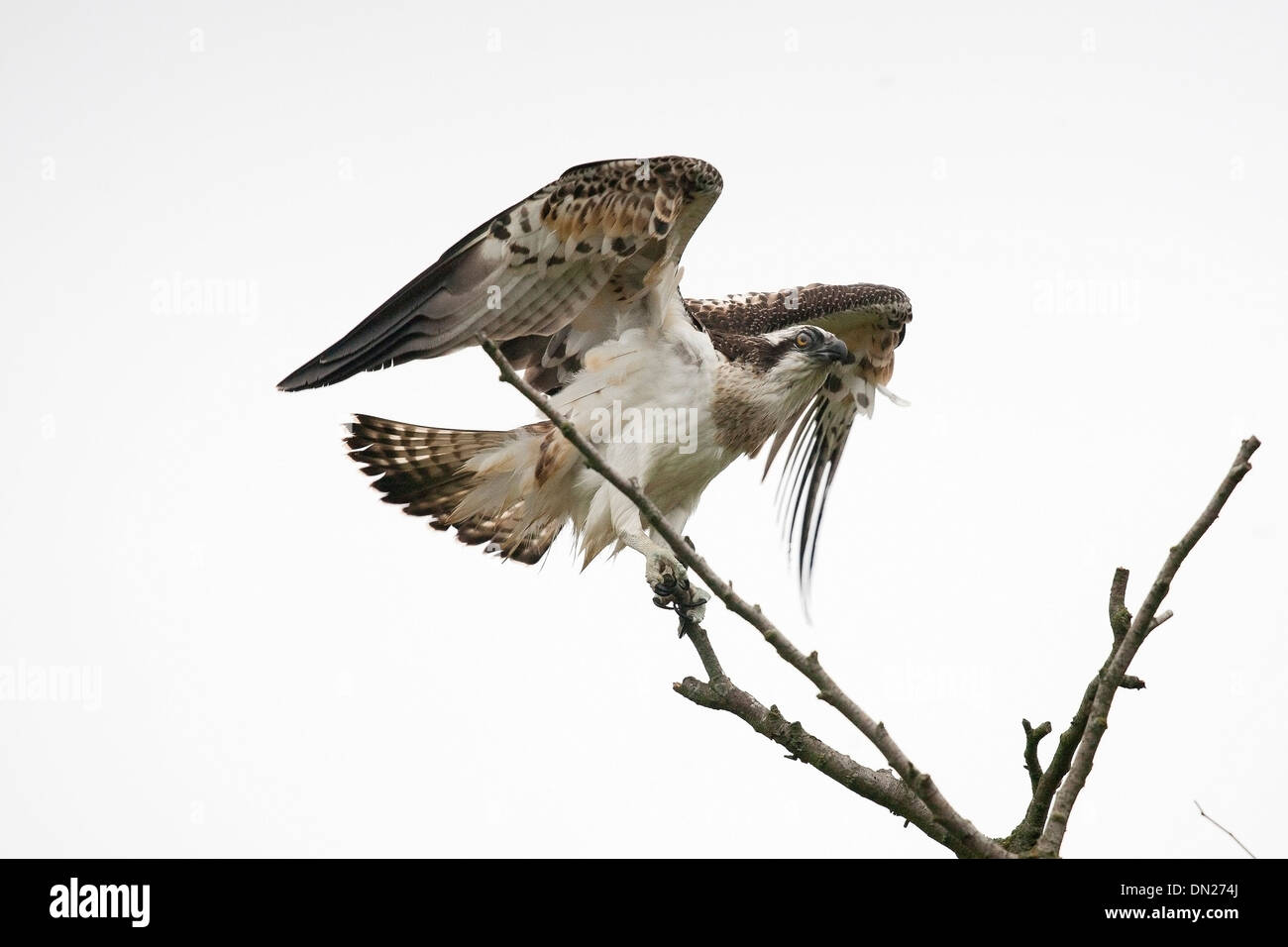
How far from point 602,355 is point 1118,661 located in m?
3.68

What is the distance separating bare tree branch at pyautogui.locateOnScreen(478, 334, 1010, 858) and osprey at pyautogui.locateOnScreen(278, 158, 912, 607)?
2008mm

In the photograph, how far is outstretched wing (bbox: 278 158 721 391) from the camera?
5.51m

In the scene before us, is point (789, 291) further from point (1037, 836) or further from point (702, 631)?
point (1037, 836)

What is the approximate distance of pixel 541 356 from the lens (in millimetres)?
6777

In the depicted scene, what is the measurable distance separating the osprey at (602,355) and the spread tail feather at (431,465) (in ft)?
0.03

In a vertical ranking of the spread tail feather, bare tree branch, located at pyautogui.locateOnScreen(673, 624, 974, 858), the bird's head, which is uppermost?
the bird's head

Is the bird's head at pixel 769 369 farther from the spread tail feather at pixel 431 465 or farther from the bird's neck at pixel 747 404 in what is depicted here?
the spread tail feather at pixel 431 465

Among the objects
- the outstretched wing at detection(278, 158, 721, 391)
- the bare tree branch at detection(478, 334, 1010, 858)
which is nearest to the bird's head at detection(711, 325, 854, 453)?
the outstretched wing at detection(278, 158, 721, 391)

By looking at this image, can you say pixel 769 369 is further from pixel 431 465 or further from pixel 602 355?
pixel 431 465

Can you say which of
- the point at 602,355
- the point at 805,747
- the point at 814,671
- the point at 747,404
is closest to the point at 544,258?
the point at 602,355

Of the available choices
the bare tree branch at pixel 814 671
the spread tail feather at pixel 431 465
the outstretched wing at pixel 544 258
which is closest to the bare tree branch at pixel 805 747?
the bare tree branch at pixel 814 671

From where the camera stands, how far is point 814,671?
11.0 feet

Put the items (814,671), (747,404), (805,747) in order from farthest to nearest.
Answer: (747,404), (805,747), (814,671)

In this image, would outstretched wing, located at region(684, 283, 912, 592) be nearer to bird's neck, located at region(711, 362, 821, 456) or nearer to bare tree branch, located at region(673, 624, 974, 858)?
bird's neck, located at region(711, 362, 821, 456)
